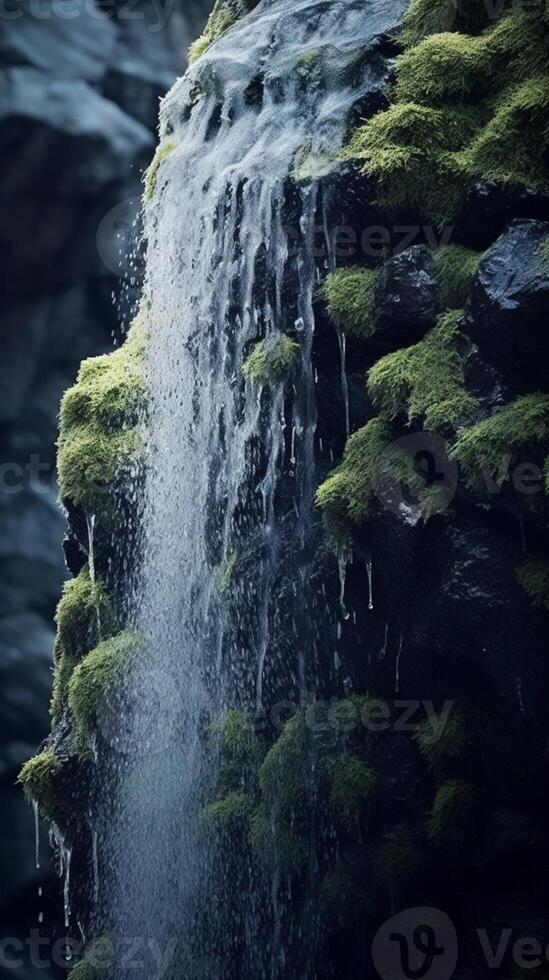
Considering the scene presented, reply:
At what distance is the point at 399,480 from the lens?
4.45m

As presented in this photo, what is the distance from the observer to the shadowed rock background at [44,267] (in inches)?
421

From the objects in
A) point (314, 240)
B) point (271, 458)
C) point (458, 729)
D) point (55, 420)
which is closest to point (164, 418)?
point (271, 458)

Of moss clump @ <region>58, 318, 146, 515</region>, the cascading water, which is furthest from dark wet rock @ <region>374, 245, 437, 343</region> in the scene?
moss clump @ <region>58, 318, 146, 515</region>

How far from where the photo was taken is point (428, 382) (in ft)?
14.6

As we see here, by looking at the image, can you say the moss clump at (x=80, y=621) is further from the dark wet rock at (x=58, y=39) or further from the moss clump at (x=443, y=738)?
the dark wet rock at (x=58, y=39)

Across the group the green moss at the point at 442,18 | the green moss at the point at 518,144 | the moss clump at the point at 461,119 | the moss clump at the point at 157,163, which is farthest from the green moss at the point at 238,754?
the green moss at the point at 442,18

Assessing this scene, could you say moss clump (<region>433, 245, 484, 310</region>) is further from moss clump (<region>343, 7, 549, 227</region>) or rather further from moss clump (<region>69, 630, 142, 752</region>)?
moss clump (<region>69, 630, 142, 752</region>)

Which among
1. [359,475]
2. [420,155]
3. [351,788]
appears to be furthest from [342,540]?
[420,155]

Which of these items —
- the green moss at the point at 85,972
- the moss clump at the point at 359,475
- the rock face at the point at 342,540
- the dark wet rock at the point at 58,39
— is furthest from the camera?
the dark wet rock at the point at 58,39

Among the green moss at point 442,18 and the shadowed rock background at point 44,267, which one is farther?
the shadowed rock background at point 44,267

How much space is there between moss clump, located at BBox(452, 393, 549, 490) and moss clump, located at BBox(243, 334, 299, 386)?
1142 millimetres

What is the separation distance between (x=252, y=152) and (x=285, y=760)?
319cm

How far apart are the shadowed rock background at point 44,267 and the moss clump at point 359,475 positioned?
700cm

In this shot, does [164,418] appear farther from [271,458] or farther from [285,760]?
[285,760]
